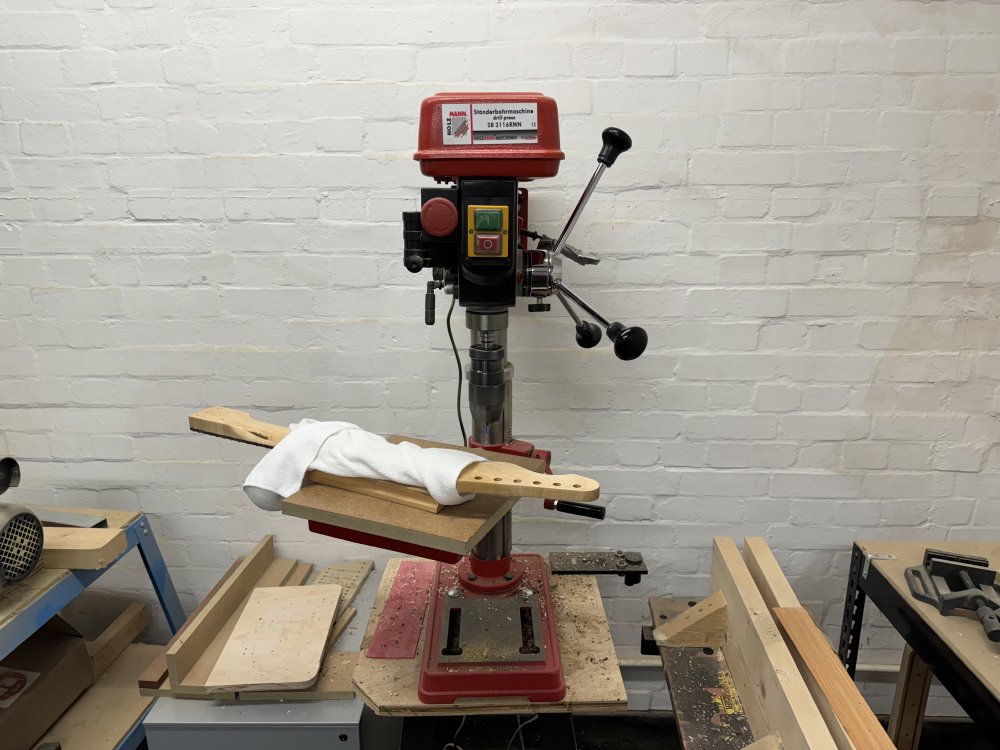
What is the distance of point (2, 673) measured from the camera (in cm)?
137

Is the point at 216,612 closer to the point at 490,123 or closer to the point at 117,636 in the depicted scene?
the point at 117,636

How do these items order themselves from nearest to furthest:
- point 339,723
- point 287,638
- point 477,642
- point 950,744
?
point 477,642
point 339,723
point 287,638
point 950,744

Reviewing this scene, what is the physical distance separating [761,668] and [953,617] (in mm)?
427

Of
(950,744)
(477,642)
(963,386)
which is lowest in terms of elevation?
(950,744)

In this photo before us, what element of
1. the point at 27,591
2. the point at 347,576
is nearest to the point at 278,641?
the point at 347,576

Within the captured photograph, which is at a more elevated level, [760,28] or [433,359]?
[760,28]

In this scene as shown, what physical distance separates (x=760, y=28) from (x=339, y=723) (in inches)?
63.3

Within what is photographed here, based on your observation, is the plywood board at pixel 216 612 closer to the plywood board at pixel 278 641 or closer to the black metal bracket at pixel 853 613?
the plywood board at pixel 278 641

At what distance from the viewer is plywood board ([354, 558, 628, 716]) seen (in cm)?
105

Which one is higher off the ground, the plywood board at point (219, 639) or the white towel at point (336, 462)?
the white towel at point (336, 462)

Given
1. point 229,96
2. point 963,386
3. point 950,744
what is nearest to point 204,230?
point 229,96

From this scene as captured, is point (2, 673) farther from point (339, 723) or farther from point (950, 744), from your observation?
point (950, 744)

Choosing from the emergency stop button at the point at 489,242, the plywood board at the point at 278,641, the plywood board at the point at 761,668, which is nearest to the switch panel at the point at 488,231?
the emergency stop button at the point at 489,242

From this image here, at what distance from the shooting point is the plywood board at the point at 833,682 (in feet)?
2.98
